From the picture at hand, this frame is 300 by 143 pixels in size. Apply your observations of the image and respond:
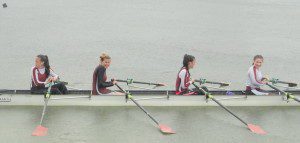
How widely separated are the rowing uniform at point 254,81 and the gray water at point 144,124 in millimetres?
472

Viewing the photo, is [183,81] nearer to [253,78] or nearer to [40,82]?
[253,78]

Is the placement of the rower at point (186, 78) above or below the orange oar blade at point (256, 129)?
above

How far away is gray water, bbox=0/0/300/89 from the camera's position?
18859mm

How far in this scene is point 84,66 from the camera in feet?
62.6

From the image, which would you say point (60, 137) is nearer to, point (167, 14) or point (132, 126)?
point (132, 126)

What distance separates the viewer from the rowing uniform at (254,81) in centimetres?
1238

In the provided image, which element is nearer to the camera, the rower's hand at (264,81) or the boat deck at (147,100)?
the boat deck at (147,100)

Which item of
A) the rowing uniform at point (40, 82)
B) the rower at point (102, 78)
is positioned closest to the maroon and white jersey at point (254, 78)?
the rower at point (102, 78)

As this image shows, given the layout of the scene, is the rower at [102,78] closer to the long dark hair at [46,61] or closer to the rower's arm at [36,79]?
the long dark hair at [46,61]

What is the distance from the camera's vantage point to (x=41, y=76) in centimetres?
1163

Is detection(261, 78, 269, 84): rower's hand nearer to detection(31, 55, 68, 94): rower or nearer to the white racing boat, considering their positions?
the white racing boat

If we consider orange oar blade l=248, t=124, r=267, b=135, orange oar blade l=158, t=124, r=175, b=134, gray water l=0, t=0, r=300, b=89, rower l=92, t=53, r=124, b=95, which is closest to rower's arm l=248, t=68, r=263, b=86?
orange oar blade l=248, t=124, r=267, b=135

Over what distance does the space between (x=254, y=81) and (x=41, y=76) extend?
5711mm

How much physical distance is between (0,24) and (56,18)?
4994 millimetres
